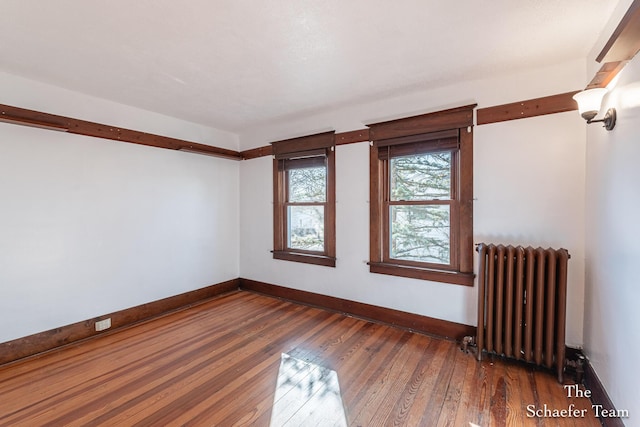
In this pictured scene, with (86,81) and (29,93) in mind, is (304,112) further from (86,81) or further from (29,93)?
(29,93)

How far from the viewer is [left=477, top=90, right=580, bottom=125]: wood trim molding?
2.31 metres

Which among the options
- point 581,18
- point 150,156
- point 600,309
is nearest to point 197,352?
point 150,156

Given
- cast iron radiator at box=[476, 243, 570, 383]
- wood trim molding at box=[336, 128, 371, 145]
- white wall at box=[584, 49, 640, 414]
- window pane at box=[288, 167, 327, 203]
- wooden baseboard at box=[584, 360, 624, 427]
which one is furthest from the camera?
window pane at box=[288, 167, 327, 203]

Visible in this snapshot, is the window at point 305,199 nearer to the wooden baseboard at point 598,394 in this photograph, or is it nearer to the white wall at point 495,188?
the white wall at point 495,188

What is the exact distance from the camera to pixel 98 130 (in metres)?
3.02

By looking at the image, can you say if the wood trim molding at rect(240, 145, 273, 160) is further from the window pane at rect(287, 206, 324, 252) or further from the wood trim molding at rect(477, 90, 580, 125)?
the wood trim molding at rect(477, 90, 580, 125)

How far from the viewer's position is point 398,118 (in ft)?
10.0

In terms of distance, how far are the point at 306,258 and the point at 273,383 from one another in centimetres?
183

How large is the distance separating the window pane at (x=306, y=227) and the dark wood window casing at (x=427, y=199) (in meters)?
0.83

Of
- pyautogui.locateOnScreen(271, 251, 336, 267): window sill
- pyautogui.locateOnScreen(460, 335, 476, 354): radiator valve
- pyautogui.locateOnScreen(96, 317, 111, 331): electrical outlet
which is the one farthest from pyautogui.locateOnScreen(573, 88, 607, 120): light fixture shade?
pyautogui.locateOnScreen(96, 317, 111, 331): electrical outlet

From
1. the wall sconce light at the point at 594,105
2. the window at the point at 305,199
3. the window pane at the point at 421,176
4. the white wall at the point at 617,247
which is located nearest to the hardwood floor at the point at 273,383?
the white wall at the point at 617,247

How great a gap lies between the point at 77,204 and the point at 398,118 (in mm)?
3481

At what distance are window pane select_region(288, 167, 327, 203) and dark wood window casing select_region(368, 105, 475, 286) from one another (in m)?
0.79

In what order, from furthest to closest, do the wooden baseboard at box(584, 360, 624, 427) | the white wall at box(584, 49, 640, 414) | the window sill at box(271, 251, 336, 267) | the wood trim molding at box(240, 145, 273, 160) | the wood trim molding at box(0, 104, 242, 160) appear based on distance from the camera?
1. the wood trim molding at box(240, 145, 273, 160)
2. the window sill at box(271, 251, 336, 267)
3. the wood trim molding at box(0, 104, 242, 160)
4. the wooden baseboard at box(584, 360, 624, 427)
5. the white wall at box(584, 49, 640, 414)
